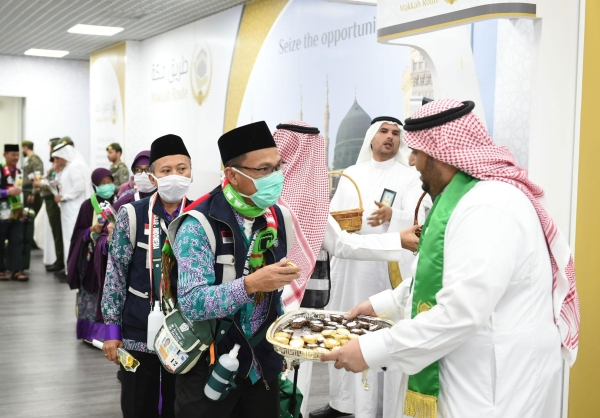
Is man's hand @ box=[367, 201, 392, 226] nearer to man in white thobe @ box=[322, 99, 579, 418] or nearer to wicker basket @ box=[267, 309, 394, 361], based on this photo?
wicker basket @ box=[267, 309, 394, 361]

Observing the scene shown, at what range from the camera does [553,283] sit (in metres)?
2.38

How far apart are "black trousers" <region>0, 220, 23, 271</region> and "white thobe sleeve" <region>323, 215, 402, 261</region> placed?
24.6ft

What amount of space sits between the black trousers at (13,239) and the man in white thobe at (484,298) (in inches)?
344

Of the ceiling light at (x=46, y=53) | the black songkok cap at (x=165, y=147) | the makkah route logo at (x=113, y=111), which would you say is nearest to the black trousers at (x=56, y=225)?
the makkah route logo at (x=113, y=111)

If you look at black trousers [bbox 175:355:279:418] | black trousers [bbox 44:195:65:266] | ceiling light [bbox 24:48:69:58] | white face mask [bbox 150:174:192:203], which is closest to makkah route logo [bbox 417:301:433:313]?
black trousers [bbox 175:355:279:418]

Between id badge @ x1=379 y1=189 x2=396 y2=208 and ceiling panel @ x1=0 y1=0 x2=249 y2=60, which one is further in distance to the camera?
ceiling panel @ x1=0 y1=0 x2=249 y2=60

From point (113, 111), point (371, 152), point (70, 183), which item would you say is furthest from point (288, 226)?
point (113, 111)

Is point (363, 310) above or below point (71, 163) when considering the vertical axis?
below

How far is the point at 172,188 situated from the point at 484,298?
178 centimetres

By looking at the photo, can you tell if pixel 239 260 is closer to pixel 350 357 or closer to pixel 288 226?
pixel 288 226

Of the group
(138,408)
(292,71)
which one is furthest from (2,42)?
(138,408)

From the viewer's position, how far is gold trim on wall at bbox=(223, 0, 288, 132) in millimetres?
9172

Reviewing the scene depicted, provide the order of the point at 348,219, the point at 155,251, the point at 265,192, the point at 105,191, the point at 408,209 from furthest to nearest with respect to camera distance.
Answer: the point at 105,191
the point at 408,209
the point at 348,219
the point at 155,251
the point at 265,192

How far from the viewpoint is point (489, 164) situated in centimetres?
228
